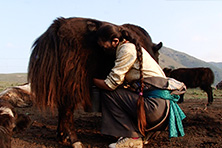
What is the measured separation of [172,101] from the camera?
3.04 meters

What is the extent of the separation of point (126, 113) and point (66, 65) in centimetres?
95

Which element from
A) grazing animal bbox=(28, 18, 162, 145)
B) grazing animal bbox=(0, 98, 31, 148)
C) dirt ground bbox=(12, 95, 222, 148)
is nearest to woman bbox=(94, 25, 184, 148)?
grazing animal bbox=(28, 18, 162, 145)

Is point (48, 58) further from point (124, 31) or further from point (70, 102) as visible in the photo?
point (124, 31)

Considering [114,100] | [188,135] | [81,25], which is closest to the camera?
[114,100]

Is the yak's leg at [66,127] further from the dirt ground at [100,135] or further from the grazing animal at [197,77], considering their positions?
the grazing animal at [197,77]

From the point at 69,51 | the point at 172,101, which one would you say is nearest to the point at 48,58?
the point at 69,51

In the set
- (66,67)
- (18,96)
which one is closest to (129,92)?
(66,67)

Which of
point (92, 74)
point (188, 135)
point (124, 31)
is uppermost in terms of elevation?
point (124, 31)

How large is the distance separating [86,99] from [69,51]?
64 cm

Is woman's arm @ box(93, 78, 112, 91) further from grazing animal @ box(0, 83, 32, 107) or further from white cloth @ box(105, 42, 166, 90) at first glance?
grazing animal @ box(0, 83, 32, 107)

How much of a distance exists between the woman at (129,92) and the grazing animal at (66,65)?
0.21 m

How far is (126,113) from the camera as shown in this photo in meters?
2.98

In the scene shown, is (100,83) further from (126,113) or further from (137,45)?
(137,45)

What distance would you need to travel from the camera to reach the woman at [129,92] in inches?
112
